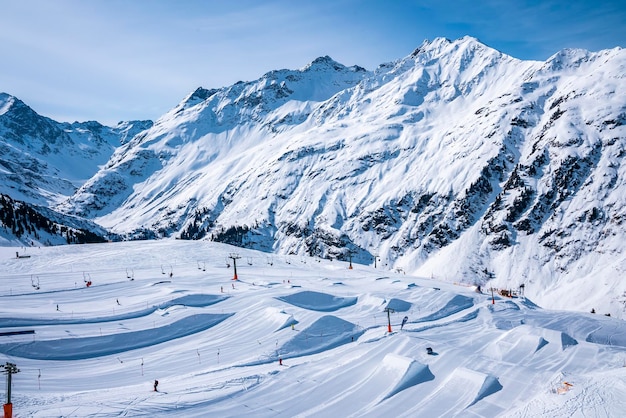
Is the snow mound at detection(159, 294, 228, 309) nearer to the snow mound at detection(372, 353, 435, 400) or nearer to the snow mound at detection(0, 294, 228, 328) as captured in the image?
the snow mound at detection(0, 294, 228, 328)

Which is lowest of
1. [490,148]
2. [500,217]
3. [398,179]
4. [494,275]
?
[494,275]

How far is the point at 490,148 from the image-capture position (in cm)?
17075

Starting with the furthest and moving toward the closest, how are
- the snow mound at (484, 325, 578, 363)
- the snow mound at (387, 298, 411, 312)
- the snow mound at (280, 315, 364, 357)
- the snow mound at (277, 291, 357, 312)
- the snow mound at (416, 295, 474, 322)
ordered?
the snow mound at (387, 298, 411, 312)
the snow mound at (277, 291, 357, 312)
the snow mound at (416, 295, 474, 322)
the snow mound at (280, 315, 364, 357)
the snow mound at (484, 325, 578, 363)

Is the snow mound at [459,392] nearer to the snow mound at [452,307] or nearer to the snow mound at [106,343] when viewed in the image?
the snow mound at [452,307]

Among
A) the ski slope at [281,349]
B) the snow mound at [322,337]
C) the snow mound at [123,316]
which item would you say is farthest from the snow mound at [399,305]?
the snow mound at [123,316]

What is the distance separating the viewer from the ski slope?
26.1 m

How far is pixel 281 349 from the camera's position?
37375 mm

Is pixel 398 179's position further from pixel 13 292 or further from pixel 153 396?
pixel 153 396

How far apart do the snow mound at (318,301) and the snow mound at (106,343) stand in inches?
470

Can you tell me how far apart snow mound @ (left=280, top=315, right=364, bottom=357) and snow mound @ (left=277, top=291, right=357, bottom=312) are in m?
9.95

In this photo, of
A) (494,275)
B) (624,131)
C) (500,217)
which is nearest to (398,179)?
(500,217)

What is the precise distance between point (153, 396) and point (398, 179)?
175 metres

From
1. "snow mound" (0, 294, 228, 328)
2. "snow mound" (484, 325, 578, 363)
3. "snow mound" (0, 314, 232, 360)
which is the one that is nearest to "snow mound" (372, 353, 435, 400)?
"snow mound" (484, 325, 578, 363)

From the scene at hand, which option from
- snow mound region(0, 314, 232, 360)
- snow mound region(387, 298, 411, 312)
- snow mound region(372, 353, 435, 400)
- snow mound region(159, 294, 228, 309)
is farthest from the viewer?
snow mound region(387, 298, 411, 312)
